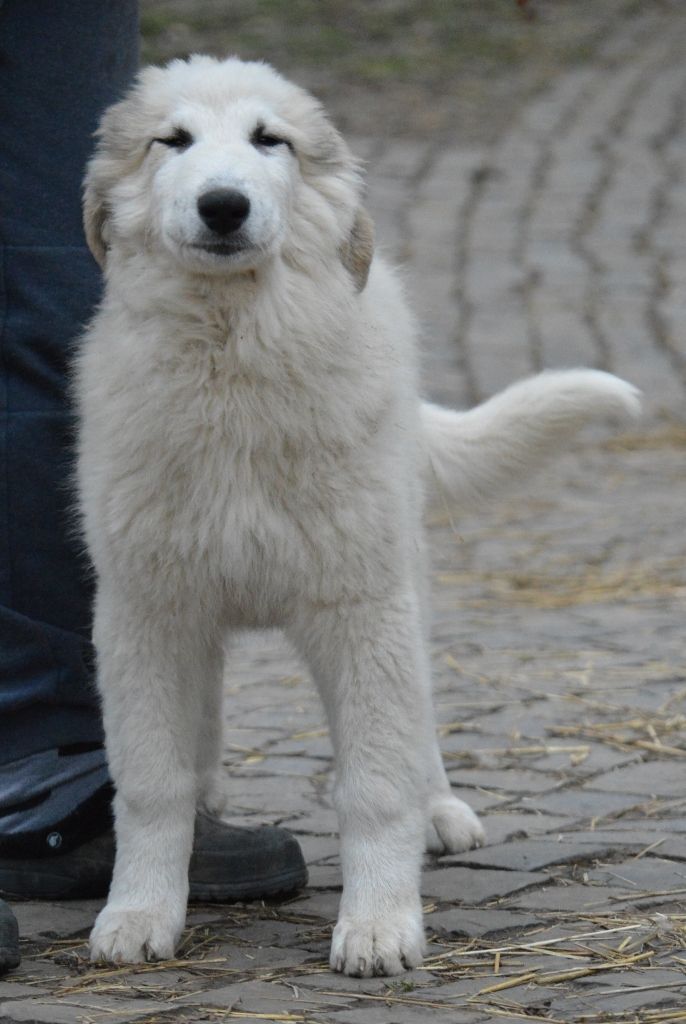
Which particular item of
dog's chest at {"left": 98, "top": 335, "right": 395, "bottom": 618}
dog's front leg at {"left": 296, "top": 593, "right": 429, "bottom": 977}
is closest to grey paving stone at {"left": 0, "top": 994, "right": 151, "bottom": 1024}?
dog's front leg at {"left": 296, "top": 593, "right": 429, "bottom": 977}

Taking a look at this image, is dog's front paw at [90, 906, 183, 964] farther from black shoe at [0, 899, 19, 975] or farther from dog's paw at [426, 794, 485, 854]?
dog's paw at [426, 794, 485, 854]

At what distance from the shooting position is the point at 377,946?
267cm

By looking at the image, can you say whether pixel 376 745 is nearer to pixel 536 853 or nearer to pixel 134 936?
pixel 134 936

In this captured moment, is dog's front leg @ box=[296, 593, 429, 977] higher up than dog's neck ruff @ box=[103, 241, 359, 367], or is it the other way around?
dog's neck ruff @ box=[103, 241, 359, 367]

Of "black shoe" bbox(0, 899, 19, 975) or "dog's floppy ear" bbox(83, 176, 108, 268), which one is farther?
"dog's floppy ear" bbox(83, 176, 108, 268)

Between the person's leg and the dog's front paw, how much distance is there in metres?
0.42

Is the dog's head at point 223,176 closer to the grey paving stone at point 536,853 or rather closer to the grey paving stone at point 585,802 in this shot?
the grey paving stone at point 536,853

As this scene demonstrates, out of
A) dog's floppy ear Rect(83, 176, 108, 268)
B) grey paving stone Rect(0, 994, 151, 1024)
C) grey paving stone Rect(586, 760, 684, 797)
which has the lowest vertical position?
grey paving stone Rect(0, 994, 151, 1024)

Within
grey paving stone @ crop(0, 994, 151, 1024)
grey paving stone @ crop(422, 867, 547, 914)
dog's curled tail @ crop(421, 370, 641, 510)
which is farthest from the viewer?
dog's curled tail @ crop(421, 370, 641, 510)

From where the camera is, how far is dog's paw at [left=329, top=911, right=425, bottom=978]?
2.66m

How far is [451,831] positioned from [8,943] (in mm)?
1122

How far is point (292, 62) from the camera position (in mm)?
13656

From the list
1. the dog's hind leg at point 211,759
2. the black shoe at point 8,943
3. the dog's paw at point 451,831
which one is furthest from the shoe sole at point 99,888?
the black shoe at point 8,943

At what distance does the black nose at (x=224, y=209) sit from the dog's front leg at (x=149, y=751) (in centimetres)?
67
